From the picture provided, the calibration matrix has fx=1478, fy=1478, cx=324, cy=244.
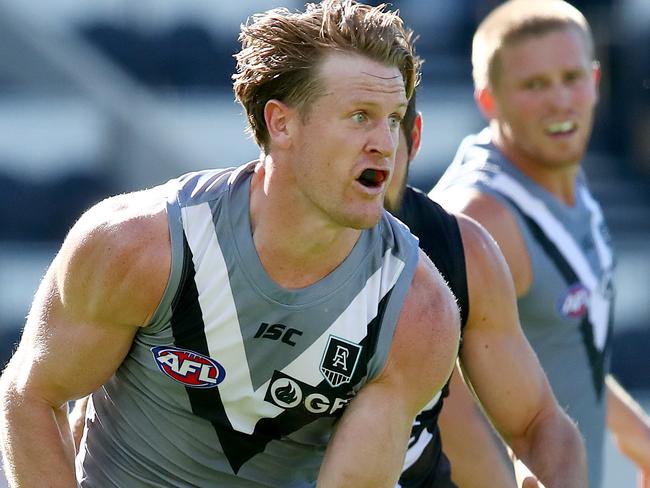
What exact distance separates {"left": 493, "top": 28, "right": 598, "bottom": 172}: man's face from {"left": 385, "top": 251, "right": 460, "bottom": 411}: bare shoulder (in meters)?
2.03

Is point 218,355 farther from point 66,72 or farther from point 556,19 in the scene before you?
point 66,72

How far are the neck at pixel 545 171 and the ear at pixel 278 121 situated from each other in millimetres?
2111

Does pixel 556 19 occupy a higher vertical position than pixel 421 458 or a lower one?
higher

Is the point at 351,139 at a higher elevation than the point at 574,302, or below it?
higher

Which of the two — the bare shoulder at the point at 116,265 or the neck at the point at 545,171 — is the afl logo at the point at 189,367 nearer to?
the bare shoulder at the point at 116,265

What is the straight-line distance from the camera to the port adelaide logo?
11.8 feet

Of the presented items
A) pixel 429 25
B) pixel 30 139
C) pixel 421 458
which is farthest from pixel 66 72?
pixel 421 458

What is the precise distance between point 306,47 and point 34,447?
45.8 inches

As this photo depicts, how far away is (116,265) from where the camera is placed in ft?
11.2

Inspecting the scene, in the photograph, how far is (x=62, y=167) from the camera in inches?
414

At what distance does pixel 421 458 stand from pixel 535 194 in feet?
4.45

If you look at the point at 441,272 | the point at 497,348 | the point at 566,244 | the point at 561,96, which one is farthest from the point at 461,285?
the point at 561,96

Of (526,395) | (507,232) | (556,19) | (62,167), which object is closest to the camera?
(526,395)

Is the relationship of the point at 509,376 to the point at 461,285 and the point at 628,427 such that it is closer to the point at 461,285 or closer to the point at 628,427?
the point at 461,285
